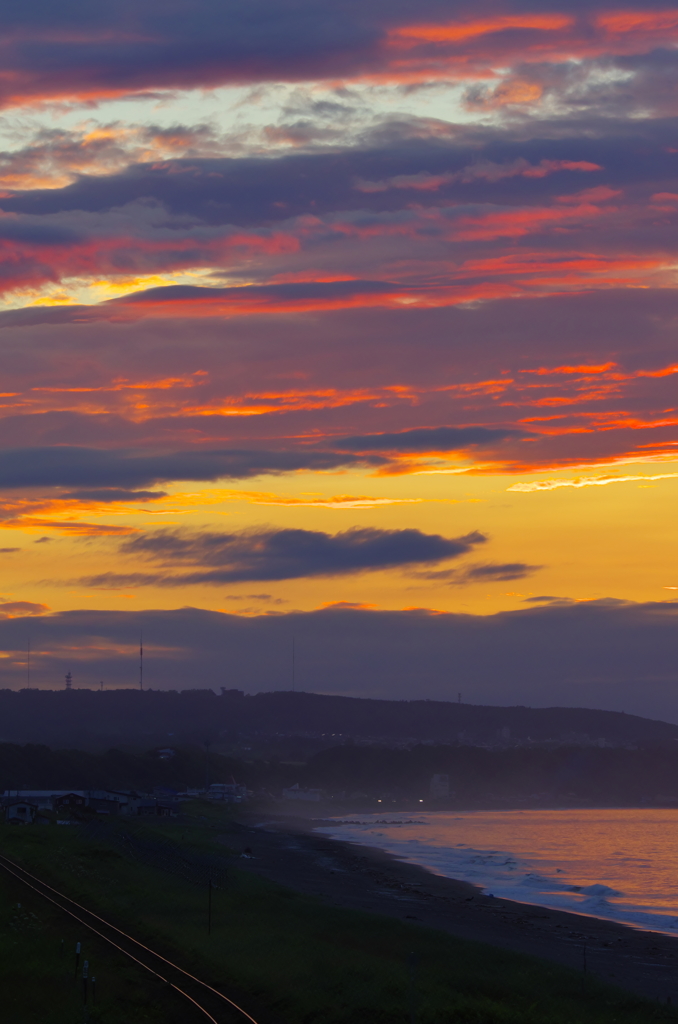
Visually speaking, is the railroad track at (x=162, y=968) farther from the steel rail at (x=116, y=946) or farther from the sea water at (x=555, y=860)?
the sea water at (x=555, y=860)

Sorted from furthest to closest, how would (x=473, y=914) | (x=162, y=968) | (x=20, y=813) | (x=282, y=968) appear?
1. (x=20, y=813)
2. (x=473, y=914)
3. (x=282, y=968)
4. (x=162, y=968)

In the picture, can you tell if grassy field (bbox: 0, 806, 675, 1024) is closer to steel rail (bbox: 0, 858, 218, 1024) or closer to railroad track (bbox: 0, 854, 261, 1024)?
steel rail (bbox: 0, 858, 218, 1024)

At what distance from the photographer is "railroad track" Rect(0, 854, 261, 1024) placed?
2816cm

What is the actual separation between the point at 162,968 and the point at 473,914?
128ft

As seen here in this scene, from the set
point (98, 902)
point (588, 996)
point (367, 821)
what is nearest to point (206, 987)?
point (588, 996)

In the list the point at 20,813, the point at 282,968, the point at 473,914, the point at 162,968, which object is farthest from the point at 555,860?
the point at 162,968

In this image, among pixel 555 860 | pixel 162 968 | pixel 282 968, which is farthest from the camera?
pixel 555 860

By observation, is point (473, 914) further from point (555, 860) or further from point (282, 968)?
point (555, 860)

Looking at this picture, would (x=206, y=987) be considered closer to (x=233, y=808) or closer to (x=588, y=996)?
(x=588, y=996)

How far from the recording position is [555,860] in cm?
12044

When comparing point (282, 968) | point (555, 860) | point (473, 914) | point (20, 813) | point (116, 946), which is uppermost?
point (116, 946)

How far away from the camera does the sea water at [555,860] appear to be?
80750 mm

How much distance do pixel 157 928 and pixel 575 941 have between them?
1103 inches

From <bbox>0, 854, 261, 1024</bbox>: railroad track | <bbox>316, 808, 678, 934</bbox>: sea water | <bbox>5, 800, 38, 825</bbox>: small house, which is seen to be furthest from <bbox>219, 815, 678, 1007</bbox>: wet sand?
<bbox>5, 800, 38, 825</bbox>: small house
